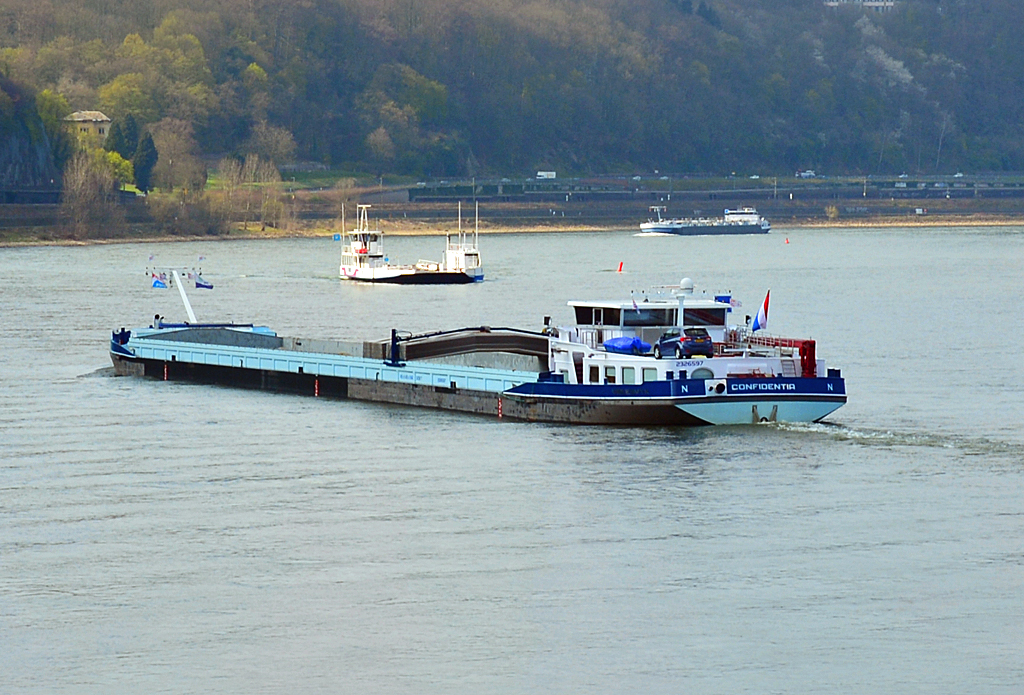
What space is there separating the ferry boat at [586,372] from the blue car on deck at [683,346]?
285 mm

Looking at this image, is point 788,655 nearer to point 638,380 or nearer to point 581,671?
point 581,671

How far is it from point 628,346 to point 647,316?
180 cm

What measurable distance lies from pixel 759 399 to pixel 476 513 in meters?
10.2

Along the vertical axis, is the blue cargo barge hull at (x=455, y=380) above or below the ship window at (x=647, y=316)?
below

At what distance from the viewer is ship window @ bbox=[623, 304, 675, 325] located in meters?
44.7

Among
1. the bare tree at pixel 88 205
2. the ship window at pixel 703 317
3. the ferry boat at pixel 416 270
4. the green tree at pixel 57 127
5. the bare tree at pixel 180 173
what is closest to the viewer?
the ship window at pixel 703 317

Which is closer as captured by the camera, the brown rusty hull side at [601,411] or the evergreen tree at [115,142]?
the brown rusty hull side at [601,411]

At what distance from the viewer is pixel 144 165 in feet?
617

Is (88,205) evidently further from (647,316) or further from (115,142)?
(647,316)

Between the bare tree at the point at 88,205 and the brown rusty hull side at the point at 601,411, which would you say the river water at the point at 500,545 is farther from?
the bare tree at the point at 88,205

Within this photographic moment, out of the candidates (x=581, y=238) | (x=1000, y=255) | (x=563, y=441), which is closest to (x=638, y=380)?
(x=563, y=441)

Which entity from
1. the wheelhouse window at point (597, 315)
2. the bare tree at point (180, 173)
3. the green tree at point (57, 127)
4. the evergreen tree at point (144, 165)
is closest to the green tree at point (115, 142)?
the evergreen tree at point (144, 165)

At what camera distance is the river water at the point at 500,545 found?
24.6 meters

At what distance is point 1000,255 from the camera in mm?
144000
